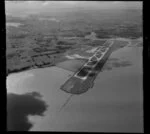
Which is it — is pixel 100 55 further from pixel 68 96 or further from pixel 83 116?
pixel 83 116

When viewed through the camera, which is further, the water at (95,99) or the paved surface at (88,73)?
the paved surface at (88,73)

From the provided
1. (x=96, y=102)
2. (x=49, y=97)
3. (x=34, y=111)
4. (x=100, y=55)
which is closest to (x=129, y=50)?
(x=100, y=55)

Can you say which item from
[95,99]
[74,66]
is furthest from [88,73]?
[95,99]

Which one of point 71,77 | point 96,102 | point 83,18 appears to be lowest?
point 96,102

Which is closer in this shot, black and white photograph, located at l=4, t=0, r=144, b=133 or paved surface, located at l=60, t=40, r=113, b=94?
black and white photograph, located at l=4, t=0, r=144, b=133
